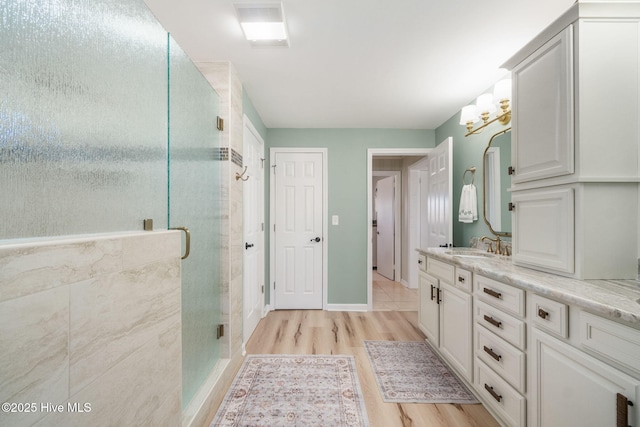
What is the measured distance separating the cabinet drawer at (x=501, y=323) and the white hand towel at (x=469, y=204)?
117 centimetres

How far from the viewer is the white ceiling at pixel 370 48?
156 cm

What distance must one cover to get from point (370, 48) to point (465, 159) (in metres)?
1.66

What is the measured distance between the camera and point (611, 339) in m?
0.96

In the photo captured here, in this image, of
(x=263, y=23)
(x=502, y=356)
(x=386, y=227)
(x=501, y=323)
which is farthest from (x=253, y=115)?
(x=386, y=227)

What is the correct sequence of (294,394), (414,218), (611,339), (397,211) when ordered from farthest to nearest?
(397,211) → (414,218) → (294,394) → (611,339)

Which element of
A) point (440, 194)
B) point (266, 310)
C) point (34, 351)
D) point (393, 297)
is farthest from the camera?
point (393, 297)

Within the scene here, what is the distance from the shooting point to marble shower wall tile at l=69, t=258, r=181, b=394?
668 millimetres

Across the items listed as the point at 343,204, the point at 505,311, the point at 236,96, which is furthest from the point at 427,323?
the point at 236,96

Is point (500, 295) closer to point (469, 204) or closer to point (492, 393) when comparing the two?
point (492, 393)

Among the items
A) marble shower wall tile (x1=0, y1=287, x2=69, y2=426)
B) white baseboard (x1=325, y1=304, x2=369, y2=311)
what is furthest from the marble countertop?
white baseboard (x1=325, y1=304, x2=369, y2=311)

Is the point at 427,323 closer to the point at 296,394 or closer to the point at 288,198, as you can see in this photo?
the point at 296,394

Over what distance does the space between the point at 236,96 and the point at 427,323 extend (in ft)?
8.50

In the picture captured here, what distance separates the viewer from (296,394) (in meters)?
1.88

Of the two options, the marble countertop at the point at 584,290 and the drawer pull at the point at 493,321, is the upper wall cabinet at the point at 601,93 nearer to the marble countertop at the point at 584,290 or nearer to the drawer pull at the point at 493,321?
the marble countertop at the point at 584,290
